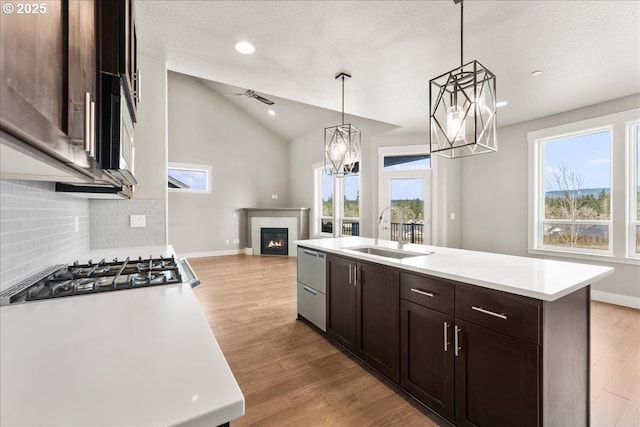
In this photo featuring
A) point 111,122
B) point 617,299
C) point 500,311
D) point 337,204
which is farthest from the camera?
point 337,204

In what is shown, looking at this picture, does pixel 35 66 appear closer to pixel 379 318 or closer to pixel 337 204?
pixel 379 318

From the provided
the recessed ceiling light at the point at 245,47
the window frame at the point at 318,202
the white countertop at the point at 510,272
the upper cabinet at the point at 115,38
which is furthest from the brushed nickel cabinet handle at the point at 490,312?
the window frame at the point at 318,202

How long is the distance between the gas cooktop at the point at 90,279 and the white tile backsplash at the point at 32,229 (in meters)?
0.05

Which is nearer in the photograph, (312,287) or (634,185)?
(312,287)

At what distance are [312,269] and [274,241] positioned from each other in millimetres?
4599

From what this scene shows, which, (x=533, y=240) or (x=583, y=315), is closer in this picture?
(x=583, y=315)

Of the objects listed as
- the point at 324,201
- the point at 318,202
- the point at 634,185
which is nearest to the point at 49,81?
the point at 634,185

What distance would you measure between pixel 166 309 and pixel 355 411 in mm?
1374

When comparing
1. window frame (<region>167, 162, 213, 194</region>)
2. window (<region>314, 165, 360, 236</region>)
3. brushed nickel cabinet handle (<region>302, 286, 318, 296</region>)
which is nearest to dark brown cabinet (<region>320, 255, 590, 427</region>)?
brushed nickel cabinet handle (<region>302, 286, 318, 296</region>)

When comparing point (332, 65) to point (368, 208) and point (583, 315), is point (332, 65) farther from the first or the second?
point (368, 208)

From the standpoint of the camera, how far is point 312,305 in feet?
9.36

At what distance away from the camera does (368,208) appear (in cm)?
563

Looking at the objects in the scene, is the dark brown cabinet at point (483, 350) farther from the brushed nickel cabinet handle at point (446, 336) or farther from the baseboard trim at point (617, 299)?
the baseboard trim at point (617, 299)

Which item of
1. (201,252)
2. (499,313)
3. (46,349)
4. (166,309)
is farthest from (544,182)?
(201,252)
